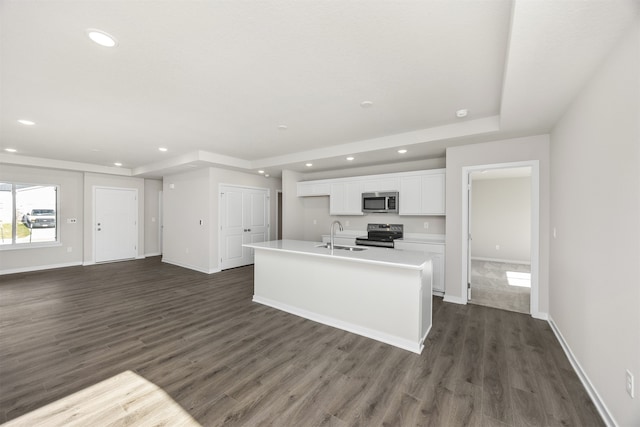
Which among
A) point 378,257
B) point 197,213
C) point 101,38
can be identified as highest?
point 101,38

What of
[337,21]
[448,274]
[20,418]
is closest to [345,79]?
[337,21]

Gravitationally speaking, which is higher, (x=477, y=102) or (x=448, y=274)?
(x=477, y=102)

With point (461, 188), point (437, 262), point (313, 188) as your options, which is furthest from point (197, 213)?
point (461, 188)

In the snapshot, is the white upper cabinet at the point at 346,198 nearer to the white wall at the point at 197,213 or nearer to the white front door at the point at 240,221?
the white front door at the point at 240,221

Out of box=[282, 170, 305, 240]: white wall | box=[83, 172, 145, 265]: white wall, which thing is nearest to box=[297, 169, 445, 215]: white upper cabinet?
box=[282, 170, 305, 240]: white wall

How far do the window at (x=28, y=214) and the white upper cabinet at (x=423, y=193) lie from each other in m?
8.03

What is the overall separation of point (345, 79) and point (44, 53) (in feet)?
7.79

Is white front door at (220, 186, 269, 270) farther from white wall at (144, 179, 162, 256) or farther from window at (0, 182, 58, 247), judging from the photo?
window at (0, 182, 58, 247)

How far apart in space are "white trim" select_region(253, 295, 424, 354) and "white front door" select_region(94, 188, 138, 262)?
5.66 meters

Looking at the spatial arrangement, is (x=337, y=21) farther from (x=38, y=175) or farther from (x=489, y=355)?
(x=38, y=175)

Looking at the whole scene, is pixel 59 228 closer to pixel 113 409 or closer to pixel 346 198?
pixel 113 409

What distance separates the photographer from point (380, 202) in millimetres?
5129

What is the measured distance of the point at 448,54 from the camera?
80.6 inches

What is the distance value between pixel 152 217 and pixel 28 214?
8.47 ft
